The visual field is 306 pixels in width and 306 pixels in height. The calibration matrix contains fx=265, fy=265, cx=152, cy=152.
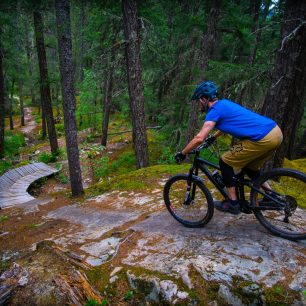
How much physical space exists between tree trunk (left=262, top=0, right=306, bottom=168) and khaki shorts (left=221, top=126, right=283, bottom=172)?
7.84 feet

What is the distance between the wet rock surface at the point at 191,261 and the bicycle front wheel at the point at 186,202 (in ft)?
0.58

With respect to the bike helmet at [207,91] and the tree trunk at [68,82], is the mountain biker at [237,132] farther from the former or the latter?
the tree trunk at [68,82]

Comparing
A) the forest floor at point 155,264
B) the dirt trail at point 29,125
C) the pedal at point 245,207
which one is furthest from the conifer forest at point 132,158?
the dirt trail at point 29,125

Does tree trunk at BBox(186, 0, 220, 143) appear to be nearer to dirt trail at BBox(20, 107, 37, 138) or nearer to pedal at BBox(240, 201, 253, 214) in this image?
pedal at BBox(240, 201, 253, 214)

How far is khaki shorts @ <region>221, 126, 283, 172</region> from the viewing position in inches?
155

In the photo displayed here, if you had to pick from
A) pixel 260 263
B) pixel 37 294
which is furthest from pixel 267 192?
pixel 37 294

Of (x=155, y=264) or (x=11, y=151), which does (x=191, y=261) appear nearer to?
(x=155, y=264)

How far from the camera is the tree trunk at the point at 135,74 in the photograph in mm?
9094

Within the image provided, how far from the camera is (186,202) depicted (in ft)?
17.0

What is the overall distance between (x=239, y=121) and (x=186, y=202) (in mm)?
1946

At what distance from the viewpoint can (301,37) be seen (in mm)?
5633

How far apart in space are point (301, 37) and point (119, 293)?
6.01 meters

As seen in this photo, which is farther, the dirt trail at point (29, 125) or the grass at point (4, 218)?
the dirt trail at point (29, 125)

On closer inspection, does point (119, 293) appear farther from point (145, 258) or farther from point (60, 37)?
point (60, 37)
